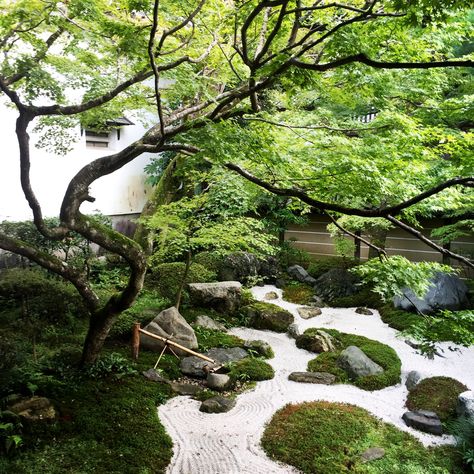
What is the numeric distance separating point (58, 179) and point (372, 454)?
11.9 metres

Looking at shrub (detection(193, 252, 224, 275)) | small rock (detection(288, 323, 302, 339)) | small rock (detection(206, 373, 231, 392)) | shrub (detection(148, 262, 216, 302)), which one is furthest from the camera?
shrub (detection(193, 252, 224, 275))

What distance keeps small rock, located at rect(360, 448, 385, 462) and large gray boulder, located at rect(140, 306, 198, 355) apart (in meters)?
4.48

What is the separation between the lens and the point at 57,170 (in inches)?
516

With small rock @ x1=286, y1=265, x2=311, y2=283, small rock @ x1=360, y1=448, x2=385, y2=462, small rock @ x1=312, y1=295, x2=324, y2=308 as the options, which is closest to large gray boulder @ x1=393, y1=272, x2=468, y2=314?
small rock @ x1=312, y1=295, x2=324, y2=308

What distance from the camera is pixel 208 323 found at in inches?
434

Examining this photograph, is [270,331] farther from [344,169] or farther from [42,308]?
[344,169]

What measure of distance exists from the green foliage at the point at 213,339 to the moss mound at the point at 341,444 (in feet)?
9.29

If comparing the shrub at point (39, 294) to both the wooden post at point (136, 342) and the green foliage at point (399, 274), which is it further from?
the green foliage at point (399, 274)

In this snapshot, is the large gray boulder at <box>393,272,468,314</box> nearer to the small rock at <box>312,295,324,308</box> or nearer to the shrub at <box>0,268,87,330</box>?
the small rock at <box>312,295,324,308</box>

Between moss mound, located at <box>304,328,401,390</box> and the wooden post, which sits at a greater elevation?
the wooden post

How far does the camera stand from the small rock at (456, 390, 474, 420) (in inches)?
279

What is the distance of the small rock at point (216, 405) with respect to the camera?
7.29m

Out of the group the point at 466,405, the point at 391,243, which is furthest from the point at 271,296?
the point at 466,405

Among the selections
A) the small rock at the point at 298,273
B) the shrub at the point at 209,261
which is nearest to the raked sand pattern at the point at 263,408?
the shrub at the point at 209,261
